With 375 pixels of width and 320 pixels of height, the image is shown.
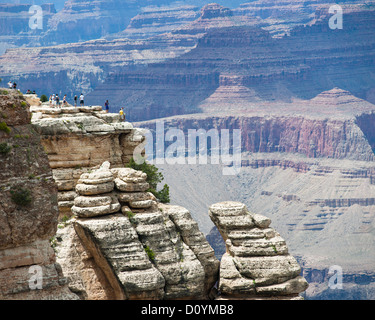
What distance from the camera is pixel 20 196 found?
2928 centimetres

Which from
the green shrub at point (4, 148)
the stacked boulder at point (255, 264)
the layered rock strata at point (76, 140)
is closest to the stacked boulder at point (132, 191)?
the layered rock strata at point (76, 140)

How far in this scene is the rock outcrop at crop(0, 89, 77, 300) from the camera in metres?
29.3

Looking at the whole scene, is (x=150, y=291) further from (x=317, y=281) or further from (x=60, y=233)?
(x=317, y=281)

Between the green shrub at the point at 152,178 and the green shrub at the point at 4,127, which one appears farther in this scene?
the green shrub at the point at 152,178

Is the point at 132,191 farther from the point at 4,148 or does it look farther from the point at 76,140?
the point at 4,148

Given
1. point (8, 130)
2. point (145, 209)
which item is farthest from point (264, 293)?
point (8, 130)

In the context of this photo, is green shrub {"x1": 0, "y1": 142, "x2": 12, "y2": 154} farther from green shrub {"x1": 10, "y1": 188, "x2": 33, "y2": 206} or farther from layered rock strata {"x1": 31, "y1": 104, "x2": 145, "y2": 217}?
layered rock strata {"x1": 31, "y1": 104, "x2": 145, "y2": 217}

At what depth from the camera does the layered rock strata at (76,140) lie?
144ft

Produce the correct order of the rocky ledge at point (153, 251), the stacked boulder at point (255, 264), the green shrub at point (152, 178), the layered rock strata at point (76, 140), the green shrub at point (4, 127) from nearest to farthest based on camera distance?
the green shrub at point (4, 127), the rocky ledge at point (153, 251), the stacked boulder at point (255, 264), the layered rock strata at point (76, 140), the green shrub at point (152, 178)

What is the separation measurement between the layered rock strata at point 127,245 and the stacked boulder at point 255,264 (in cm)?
122

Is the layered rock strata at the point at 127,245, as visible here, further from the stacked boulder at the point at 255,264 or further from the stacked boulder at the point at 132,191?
the stacked boulder at the point at 255,264

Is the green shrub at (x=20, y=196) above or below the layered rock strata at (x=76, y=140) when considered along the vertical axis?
above

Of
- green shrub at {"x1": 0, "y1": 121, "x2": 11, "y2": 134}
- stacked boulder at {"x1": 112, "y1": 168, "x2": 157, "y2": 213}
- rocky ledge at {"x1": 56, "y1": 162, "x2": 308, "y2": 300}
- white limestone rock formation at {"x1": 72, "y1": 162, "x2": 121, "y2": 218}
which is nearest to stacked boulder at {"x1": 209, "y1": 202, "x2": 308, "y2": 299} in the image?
rocky ledge at {"x1": 56, "y1": 162, "x2": 308, "y2": 300}

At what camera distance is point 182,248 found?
137ft
